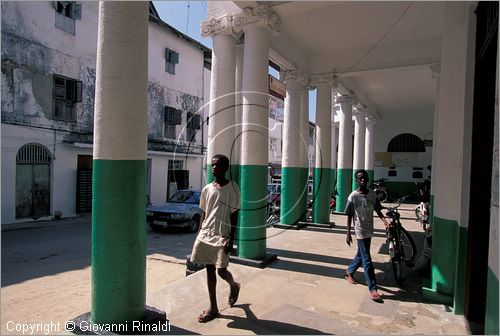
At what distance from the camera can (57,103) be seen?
12.5m

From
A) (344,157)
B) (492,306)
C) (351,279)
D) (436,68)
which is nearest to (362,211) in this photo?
(351,279)

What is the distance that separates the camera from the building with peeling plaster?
432 inches

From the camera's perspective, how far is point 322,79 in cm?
916

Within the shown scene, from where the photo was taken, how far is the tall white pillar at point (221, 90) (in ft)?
19.1

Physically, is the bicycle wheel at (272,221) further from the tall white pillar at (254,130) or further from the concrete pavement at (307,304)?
the tall white pillar at (254,130)

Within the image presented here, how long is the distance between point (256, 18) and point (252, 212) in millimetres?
3174

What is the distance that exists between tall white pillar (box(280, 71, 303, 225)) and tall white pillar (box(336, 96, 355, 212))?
349 cm

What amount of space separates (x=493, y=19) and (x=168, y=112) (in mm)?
15491

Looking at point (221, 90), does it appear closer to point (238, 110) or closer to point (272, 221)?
point (238, 110)

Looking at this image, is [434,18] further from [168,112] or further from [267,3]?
[168,112]

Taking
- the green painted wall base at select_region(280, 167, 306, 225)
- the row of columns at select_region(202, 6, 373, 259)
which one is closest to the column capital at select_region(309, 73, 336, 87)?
the green painted wall base at select_region(280, 167, 306, 225)

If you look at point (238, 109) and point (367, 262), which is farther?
point (238, 109)

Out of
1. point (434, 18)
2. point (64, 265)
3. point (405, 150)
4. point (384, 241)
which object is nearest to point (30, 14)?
point (64, 265)

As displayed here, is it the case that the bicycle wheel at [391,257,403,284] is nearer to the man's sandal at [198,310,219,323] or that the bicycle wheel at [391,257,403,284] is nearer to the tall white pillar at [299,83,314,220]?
the man's sandal at [198,310,219,323]
